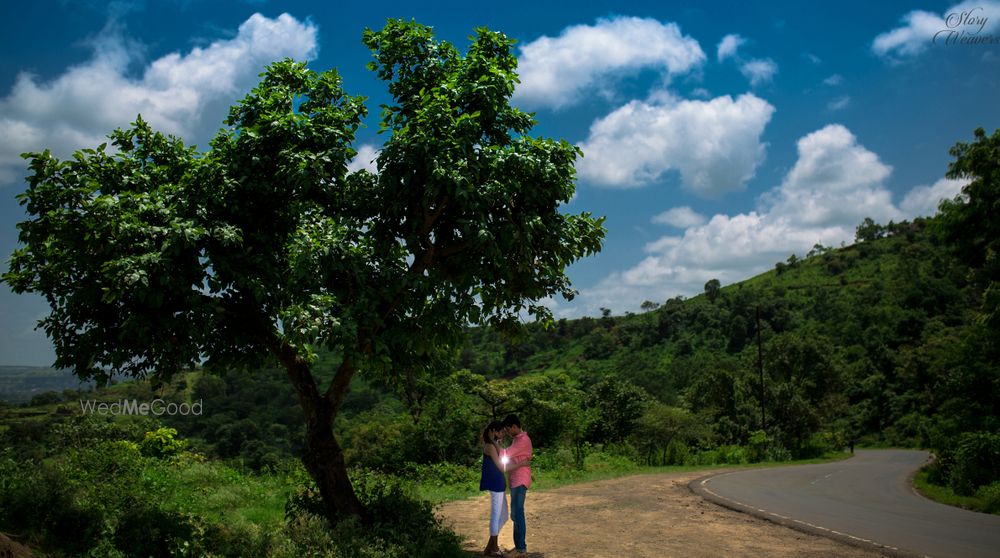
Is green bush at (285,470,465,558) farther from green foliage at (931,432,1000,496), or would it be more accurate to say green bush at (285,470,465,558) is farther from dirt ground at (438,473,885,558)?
green foliage at (931,432,1000,496)

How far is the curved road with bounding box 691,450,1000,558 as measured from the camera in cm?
1144

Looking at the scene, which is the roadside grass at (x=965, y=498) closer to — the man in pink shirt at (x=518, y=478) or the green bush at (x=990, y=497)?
the green bush at (x=990, y=497)

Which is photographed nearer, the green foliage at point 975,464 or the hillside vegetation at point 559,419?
the hillside vegetation at point 559,419

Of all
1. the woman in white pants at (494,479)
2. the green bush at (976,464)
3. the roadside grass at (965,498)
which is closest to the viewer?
the woman in white pants at (494,479)

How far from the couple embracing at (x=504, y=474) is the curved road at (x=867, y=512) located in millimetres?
6068

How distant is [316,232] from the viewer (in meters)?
8.73

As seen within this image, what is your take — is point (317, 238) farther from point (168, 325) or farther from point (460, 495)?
point (460, 495)

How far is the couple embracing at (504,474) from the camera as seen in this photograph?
9.80 metres

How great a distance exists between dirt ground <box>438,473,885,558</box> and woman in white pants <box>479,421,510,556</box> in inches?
27.8

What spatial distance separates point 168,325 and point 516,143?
543 cm

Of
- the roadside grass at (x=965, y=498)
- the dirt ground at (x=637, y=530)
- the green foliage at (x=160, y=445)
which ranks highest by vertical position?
the green foliage at (x=160, y=445)

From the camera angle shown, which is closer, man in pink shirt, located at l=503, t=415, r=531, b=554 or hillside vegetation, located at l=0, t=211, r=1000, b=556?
Result: hillside vegetation, located at l=0, t=211, r=1000, b=556

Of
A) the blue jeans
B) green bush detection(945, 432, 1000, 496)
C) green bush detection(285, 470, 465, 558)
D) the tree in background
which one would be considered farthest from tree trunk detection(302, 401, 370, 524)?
the tree in background

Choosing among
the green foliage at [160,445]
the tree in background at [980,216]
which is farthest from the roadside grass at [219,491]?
the tree in background at [980,216]
